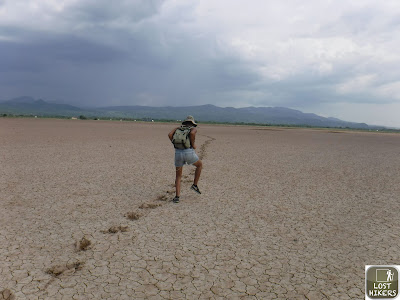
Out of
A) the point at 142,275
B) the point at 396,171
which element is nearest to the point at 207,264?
the point at 142,275

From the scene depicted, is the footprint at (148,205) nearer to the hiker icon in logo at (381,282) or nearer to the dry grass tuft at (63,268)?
the dry grass tuft at (63,268)

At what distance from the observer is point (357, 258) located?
455 cm

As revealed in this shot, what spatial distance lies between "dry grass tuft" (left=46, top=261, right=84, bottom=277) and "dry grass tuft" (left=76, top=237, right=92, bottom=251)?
46 cm

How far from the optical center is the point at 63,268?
405 centimetres

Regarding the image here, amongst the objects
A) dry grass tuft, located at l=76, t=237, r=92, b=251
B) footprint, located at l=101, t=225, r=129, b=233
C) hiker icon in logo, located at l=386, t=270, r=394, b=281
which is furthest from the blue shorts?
hiker icon in logo, located at l=386, t=270, r=394, b=281

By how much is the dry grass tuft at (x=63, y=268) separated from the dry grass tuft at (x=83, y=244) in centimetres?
46

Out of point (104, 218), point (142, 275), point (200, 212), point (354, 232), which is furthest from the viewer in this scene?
point (200, 212)

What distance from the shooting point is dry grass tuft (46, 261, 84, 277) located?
395 cm

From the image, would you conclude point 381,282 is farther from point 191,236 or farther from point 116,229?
point 116,229

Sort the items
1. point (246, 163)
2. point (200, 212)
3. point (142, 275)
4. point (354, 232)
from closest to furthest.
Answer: point (142, 275)
point (354, 232)
point (200, 212)
point (246, 163)

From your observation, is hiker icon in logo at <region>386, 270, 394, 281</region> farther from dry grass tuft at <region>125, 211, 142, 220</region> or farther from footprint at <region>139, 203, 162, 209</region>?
footprint at <region>139, 203, 162, 209</region>

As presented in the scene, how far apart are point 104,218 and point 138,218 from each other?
0.68 meters

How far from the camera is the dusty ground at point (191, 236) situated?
377cm

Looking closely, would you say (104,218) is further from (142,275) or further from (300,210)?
(300,210)
